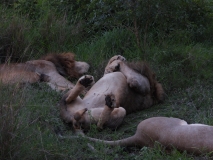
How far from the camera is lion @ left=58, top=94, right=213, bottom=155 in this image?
432 cm

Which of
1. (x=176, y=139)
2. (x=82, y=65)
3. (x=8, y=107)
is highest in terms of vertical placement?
(x=8, y=107)

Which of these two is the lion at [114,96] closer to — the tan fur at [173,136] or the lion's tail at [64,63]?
the tan fur at [173,136]

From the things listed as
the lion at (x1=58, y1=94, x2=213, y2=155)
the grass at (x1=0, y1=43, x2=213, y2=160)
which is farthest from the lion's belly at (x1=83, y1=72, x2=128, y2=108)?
the lion at (x1=58, y1=94, x2=213, y2=155)

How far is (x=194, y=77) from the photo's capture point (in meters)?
7.01

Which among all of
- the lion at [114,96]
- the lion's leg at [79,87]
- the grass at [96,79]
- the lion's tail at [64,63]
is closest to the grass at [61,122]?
the grass at [96,79]

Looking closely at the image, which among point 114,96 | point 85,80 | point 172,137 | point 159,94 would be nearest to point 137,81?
point 159,94

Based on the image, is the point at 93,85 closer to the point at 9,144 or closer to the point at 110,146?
the point at 110,146

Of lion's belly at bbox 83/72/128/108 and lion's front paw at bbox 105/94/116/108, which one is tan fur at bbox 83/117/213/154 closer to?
lion's front paw at bbox 105/94/116/108

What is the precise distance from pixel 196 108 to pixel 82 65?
211cm

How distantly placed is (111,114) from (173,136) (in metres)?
1.28

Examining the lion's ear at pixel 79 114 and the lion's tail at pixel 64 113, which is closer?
the lion's ear at pixel 79 114

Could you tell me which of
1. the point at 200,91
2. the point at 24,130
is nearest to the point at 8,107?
the point at 24,130

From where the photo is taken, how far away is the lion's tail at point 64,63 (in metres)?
7.57

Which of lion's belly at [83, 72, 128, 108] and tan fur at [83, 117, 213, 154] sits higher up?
tan fur at [83, 117, 213, 154]
